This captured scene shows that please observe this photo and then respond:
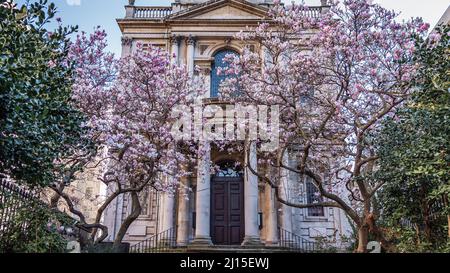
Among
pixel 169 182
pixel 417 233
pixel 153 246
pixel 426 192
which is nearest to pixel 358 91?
pixel 426 192

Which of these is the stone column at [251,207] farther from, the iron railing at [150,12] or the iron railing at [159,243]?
the iron railing at [150,12]

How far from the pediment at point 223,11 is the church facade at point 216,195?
5cm

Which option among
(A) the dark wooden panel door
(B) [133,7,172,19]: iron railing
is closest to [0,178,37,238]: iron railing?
(A) the dark wooden panel door

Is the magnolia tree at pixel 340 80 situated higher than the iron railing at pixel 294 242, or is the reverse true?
the magnolia tree at pixel 340 80

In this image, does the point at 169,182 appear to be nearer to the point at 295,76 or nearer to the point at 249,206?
the point at 249,206

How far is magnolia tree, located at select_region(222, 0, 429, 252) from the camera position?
9.82 m

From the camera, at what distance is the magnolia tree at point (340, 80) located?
9.82m

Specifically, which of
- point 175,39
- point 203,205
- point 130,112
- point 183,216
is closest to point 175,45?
point 175,39

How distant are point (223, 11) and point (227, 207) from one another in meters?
10.5

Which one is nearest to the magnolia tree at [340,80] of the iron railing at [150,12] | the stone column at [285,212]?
the stone column at [285,212]

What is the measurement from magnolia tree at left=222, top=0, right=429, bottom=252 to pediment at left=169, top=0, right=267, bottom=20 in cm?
759

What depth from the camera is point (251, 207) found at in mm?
16344

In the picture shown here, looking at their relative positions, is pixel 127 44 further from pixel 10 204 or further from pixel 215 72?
pixel 10 204
